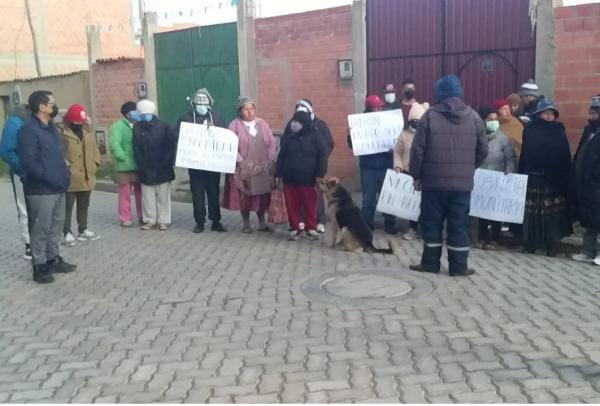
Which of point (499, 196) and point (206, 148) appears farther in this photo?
point (206, 148)

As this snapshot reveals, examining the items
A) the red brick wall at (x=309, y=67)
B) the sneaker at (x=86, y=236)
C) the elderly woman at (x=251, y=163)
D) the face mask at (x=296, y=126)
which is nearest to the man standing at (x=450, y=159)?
the face mask at (x=296, y=126)

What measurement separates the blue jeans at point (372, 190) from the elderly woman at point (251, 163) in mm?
1218

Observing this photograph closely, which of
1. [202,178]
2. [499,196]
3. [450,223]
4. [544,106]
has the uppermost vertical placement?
[544,106]

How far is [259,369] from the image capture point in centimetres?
414

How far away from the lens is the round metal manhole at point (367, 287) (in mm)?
5531

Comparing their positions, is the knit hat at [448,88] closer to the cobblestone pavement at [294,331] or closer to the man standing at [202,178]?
the cobblestone pavement at [294,331]

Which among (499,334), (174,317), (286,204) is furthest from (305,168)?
(499,334)

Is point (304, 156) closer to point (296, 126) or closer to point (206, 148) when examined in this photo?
point (296, 126)

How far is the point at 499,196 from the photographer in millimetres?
6961

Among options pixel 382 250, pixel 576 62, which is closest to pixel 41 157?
pixel 382 250

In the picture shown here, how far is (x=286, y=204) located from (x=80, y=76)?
1108 centimetres

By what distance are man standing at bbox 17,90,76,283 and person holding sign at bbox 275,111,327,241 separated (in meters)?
2.62

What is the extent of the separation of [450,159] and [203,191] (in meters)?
3.84

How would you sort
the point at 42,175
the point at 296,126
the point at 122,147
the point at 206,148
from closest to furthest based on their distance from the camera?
the point at 42,175
the point at 296,126
the point at 206,148
the point at 122,147
